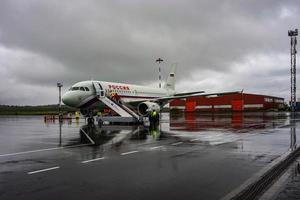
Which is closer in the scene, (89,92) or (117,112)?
(117,112)

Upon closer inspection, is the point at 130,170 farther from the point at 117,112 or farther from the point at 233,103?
the point at 233,103

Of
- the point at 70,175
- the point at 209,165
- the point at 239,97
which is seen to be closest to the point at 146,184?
the point at 70,175

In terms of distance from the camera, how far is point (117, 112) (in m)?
32.5

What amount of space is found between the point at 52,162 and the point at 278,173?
6569 mm

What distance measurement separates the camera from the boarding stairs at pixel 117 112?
3047cm

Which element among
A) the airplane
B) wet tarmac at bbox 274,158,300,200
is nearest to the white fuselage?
the airplane

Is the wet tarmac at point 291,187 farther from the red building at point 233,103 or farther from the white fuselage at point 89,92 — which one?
the red building at point 233,103

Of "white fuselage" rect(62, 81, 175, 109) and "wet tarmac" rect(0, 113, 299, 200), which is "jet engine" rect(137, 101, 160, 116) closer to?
"white fuselage" rect(62, 81, 175, 109)

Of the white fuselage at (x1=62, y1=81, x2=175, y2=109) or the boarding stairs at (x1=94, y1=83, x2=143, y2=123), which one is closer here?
the boarding stairs at (x1=94, y1=83, x2=143, y2=123)

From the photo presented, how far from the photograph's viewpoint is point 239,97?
8544 centimetres

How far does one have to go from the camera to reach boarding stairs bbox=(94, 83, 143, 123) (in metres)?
30.5

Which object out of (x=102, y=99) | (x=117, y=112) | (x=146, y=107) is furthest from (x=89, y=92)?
(x=146, y=107)

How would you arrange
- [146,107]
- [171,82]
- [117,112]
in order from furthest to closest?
[171,82], [146,107], [117,112]

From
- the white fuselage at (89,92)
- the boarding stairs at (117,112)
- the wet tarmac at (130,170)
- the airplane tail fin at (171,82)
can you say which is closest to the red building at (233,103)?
the airplane tail fin at (171,82)
